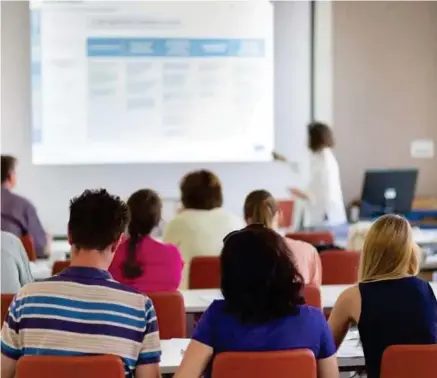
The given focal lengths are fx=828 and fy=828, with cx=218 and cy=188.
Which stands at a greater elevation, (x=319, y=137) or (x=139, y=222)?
(x=319, y=137)

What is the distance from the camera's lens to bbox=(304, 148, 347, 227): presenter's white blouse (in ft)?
21.5

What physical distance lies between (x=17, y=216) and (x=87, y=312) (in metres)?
3.47

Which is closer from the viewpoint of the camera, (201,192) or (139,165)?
(201,192)

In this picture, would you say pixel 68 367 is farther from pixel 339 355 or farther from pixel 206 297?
pixel 206 297

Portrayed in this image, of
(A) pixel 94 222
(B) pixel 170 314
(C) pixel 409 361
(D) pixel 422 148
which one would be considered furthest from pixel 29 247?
(D) pixel 422 148

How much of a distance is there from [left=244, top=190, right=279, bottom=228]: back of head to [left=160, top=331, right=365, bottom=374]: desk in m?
1.11

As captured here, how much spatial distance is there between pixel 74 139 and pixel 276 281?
492 cm

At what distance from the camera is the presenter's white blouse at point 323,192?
259 inches

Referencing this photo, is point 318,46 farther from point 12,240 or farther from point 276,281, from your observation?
point 276,281

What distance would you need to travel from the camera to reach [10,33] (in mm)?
6816

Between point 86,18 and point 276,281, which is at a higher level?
point 86,18

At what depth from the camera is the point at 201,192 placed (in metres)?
4.68

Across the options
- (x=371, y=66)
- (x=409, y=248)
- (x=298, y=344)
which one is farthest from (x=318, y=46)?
(x=298, y=344)

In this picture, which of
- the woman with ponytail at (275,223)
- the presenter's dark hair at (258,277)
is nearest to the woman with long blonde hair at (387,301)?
the presenter's dark hair at (258,277)
